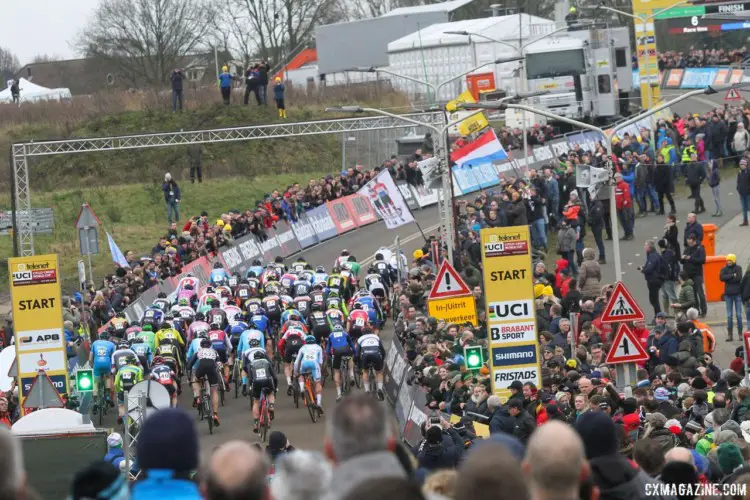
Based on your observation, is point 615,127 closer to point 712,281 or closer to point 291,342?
point 291,342

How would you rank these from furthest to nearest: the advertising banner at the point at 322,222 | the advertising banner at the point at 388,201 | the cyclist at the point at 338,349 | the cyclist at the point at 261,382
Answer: the advertising banner at the point at 322,222 < the advertising banner at the point at 388,201 < the cyclist at the point at 338,349 < the cyclist at the point at 261,382

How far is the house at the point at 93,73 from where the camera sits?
88.4 meters

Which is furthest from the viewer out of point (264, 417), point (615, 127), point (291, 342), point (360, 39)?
point (360, 39)

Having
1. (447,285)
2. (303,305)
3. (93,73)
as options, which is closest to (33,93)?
(93,73)

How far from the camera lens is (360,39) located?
77.5m

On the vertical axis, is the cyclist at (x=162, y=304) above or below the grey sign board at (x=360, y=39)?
below

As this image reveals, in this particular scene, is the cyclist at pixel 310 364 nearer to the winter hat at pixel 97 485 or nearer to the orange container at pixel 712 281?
the orange container at pixel 712 281

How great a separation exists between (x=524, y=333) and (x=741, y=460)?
8315 mm

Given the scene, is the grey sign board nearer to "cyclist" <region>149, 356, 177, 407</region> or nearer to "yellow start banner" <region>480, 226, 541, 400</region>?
"cyclist" <region>149, 356, 177, 407</region>

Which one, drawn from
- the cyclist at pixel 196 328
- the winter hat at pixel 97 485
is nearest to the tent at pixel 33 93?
the cyclist at pixel 196 328

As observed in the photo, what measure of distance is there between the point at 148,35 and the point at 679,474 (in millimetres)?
81951

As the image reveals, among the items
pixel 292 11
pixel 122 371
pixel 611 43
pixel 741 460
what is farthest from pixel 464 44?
pixel 741 460

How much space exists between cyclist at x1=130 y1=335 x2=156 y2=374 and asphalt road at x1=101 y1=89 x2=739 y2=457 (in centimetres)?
136

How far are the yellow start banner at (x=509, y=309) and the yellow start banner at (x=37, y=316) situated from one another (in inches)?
302
